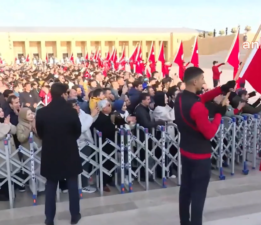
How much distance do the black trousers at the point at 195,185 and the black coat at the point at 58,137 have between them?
1.33m

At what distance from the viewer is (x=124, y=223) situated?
445 centimetres

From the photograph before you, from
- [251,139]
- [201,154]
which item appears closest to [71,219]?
[201,154]

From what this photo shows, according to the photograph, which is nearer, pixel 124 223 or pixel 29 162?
pixel 124 223

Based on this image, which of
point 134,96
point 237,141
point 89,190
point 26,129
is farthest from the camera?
point 134,96

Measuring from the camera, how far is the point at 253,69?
482cm

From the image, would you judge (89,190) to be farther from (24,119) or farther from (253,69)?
(253,69)

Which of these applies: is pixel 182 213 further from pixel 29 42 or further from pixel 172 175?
pixel 29 42

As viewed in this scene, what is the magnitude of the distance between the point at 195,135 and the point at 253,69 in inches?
75.2

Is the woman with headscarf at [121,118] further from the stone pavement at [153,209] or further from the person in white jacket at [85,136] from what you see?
the stone pavement at [153,209]

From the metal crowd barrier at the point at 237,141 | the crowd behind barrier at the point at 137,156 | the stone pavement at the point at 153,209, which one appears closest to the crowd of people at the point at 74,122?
the crowd behind barrier at the point at 137,156

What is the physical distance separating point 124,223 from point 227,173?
2.63 metres

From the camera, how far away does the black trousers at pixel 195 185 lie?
3525mm

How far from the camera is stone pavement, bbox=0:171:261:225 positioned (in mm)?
4516

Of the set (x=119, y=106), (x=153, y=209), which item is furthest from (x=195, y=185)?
(x=119, y=106)
